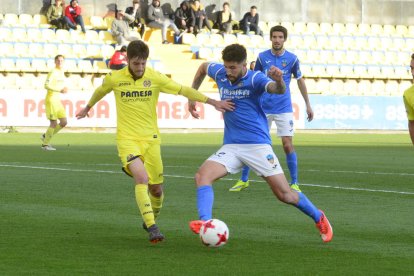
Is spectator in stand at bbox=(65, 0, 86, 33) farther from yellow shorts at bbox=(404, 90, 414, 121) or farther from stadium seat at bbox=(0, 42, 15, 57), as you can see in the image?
yellow shorts at bbox=(404, 90, 414, 121)

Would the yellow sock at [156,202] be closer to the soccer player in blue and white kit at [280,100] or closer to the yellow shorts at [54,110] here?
the soccer player in blue and white kit at [280,100]

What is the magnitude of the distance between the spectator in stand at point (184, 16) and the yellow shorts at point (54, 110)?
13.8 m

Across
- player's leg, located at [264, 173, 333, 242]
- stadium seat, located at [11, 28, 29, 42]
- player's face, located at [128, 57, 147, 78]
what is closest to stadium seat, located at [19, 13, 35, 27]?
stadium seat, located at [11, 28, 29, 42]

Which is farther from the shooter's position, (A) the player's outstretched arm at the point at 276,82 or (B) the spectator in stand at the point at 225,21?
(B) the spectator in stand at the point at 225,21

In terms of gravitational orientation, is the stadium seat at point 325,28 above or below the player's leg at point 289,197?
above

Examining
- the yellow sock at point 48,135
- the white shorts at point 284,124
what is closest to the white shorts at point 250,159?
the white shorts at point 284,124

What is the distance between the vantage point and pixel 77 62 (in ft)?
116

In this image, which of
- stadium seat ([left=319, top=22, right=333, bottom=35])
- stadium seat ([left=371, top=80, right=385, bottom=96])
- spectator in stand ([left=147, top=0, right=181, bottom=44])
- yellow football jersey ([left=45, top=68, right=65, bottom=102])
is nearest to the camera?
yellow football jersey ([left=45, top=68, right=65, bottom=102])

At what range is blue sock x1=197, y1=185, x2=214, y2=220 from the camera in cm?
884

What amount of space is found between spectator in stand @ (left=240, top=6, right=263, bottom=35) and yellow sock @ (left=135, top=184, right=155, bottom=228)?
31.6m

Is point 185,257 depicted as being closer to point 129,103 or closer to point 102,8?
point 129,103

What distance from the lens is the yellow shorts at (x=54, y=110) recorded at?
83.6 feet

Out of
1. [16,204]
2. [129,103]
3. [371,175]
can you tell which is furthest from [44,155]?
[129,103]

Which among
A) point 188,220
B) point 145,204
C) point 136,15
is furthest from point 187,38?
point 145,204
